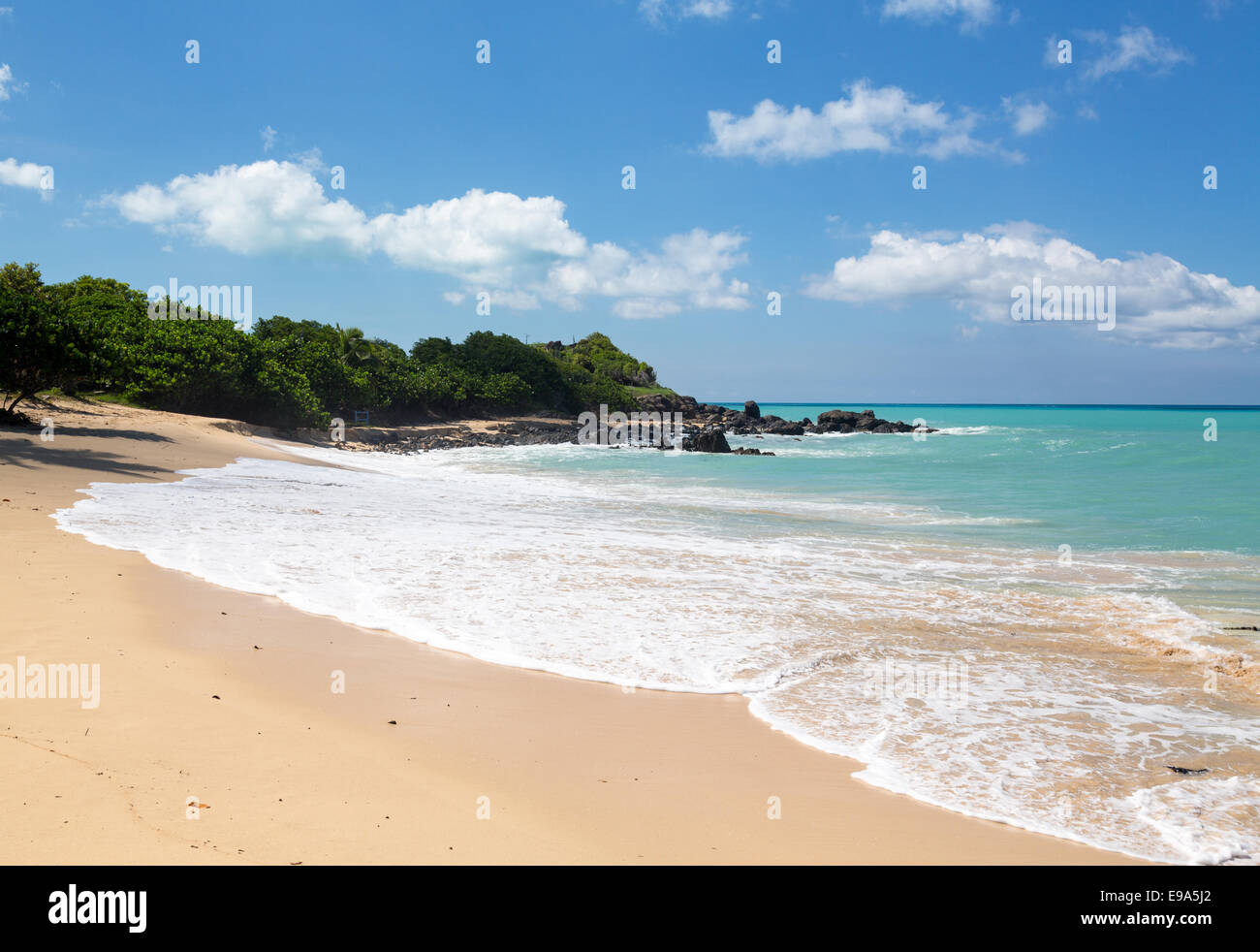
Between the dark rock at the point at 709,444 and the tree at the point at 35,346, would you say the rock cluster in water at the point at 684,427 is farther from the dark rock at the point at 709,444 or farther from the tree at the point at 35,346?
the tree at the point at 35,346

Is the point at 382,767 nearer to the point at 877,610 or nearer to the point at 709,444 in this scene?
the point at 877,610

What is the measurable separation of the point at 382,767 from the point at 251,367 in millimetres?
42495

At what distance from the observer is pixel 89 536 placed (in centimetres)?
1067

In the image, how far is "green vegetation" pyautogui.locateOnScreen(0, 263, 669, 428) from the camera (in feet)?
71.5

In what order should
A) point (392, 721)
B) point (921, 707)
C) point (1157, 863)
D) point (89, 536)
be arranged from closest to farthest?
point (1157, 863) < point (392, 721) < point (921, 707) < point (89, 536)

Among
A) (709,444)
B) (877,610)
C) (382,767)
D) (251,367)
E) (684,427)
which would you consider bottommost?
(877,610)

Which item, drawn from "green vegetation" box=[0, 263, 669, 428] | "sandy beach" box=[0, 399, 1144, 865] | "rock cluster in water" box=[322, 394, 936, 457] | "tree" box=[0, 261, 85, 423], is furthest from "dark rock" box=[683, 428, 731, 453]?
"sandy beach" box=[0, 399, 1144, 865]

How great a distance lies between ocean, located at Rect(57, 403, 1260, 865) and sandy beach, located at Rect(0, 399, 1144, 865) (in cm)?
40

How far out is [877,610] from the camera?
31.3 ft

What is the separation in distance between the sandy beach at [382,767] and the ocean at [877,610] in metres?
0.40

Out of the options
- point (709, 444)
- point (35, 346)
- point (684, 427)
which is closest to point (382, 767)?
point (35, 346)
